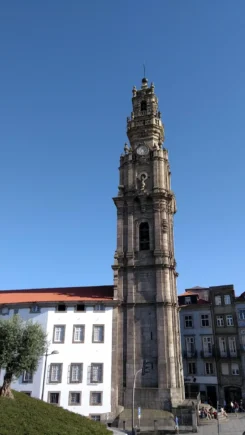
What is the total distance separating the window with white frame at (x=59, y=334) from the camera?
41188 millimetres

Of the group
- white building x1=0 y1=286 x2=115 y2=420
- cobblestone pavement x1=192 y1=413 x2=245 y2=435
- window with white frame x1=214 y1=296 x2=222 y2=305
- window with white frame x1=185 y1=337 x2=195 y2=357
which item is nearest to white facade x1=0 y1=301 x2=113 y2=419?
white building x1=0 y1=286 x2=115 y2=420

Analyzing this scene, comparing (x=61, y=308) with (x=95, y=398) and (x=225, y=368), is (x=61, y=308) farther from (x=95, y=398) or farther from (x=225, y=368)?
(x=225, y=368)

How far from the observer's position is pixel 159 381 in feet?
129

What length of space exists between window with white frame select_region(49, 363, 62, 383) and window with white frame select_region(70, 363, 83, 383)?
128 centimetres

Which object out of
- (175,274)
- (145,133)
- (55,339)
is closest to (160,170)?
(145,133)

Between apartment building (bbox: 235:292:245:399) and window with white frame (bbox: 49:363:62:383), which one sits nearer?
window with white frame (bbox: 49:363:62:383)

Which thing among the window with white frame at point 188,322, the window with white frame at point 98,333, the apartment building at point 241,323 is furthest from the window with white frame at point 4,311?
the apartment building at point 241,323

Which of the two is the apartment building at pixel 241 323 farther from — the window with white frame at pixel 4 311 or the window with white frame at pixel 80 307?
the window with white frame at pixel 4 311

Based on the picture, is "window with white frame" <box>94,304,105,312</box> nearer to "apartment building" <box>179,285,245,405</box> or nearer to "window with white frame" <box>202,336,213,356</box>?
"apartment building" <box>179,285,245,405</box>

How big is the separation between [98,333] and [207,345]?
20031mm

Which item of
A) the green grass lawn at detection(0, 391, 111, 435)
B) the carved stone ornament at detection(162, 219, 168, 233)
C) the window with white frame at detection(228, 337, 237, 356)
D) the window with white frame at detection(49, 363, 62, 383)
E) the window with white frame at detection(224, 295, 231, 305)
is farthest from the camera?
the window with white frame at detection(224, 295, 231, 305)

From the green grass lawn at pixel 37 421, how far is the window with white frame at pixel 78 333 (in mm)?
11956

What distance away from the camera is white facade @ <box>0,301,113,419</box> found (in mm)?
38312

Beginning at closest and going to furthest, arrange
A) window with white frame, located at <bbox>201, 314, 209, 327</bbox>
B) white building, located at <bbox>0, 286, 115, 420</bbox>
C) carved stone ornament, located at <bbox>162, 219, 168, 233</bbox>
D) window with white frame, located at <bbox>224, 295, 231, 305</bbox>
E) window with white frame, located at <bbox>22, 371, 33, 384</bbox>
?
white building, located at <bbox>0, 286, 115, 420</bbox> → window with white frame, located at <bbox>22, 371, 33, 384</bbox> → carved stone ornament, located at <bbox>162, 219, 168, 233</bbox> → window with white frame, located at <bbox>224, 295, 231, 305</bbox> → window with white frame, located at <bbox>201, 314, 209, 327</bbox>
